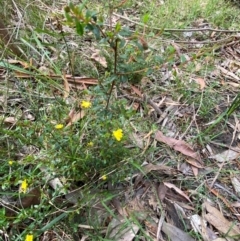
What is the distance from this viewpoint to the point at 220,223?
137cm


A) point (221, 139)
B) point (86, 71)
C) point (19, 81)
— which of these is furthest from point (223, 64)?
point (19, 81)

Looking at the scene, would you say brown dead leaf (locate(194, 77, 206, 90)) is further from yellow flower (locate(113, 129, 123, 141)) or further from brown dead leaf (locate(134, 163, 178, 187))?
yellow flower (locate(113, 129, 123, 141))

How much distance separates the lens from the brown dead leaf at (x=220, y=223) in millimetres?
1355

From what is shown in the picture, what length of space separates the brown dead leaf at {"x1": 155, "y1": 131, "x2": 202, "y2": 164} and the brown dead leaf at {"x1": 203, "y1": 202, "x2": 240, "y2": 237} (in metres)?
0.23

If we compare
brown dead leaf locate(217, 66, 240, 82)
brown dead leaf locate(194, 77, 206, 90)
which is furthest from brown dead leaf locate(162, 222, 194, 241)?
brown dead leaf locate(217, 66, 240, 82)

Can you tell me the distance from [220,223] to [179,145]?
0.36 meters

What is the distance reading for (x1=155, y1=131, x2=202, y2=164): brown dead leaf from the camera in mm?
1545

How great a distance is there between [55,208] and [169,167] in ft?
1.63

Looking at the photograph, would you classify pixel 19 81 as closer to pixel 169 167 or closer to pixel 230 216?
pixel 169 167

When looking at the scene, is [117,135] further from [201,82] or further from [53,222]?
[201,82]

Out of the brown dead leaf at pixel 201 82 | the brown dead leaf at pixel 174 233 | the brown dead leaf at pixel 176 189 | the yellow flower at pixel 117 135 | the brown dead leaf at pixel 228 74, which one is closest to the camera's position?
the yellow flower at pixel 117 135

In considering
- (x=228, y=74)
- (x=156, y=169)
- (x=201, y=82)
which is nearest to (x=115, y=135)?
(x=156, y=169)

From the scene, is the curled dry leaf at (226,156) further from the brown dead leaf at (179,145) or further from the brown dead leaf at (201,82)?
the brown dead leaf at (201,82)

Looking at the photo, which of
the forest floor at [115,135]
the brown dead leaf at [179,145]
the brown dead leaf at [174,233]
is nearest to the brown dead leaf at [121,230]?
the forest floor at [115,135]
